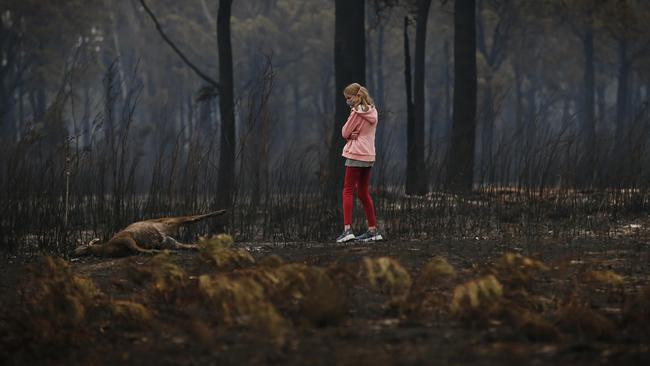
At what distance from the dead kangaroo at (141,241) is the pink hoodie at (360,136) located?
1.20 metres

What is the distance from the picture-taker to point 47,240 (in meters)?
7.67

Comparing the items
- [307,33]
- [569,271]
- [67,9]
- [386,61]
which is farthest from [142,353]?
[386,61]

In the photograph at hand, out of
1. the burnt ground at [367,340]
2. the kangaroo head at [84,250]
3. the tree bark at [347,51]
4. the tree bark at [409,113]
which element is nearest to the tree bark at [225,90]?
the tree bark at [347,51]

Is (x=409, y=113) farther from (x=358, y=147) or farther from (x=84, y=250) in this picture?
(x=84, y=250)

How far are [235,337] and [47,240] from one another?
3.94m

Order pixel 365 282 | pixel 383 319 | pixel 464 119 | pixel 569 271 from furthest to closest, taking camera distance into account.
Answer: pixel 464 119
pixel 569 271
pixel 365 282
pixel 383 319

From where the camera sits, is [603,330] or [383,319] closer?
[603,330]

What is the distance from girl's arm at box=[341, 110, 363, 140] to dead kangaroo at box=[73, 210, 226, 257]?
1.21 metres

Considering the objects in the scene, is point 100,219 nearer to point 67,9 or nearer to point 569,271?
point 569,271

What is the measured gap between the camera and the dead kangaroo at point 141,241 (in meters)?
7.18

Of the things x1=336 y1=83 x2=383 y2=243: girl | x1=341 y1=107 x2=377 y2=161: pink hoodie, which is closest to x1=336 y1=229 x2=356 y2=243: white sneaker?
x1=336 y1=83 x2=383 y2=243: girl

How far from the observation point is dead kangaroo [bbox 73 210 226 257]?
23.6 ft

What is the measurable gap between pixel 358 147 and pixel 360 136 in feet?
0.32

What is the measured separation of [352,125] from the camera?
306 inches
